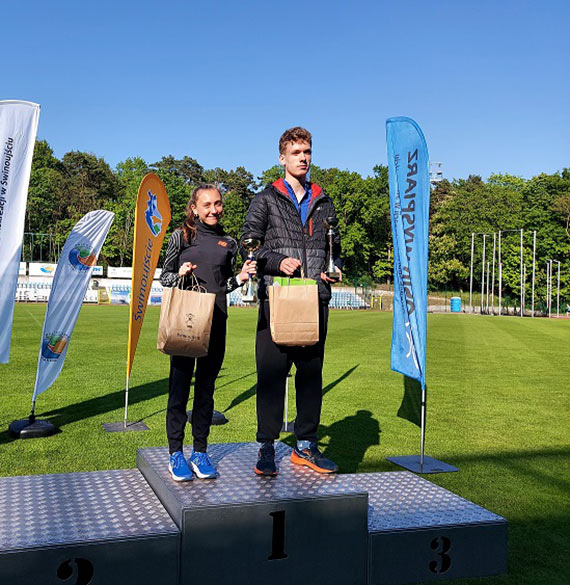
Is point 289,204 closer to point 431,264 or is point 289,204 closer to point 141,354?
point 141,354

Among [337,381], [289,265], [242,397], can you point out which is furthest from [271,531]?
[337,381]

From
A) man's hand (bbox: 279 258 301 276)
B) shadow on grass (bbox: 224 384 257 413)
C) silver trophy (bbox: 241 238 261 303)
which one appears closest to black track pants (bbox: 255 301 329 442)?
silver trophy (bbox: 241 238 261 303)

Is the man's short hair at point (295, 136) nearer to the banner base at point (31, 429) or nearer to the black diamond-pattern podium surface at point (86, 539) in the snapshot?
the black diamond-pattern podium surface at point (86, 539)

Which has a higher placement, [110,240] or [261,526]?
[110,240]

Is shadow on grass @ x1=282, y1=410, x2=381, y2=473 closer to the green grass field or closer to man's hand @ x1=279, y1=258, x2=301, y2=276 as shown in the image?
the green grass field

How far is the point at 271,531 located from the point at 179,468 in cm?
77

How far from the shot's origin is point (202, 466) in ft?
12.6

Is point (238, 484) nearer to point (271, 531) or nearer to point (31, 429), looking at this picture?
point (271, 531)

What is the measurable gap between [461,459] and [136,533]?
396 cm

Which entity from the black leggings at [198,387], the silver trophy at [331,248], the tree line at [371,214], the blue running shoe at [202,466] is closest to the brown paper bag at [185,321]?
the black leggings at [198,387]

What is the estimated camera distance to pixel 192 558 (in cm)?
310

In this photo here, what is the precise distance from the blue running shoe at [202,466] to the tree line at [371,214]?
58708 mm

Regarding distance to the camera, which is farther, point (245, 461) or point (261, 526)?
point (245, 461)

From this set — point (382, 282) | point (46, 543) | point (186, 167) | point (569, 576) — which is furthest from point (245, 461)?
point (186, 167)
